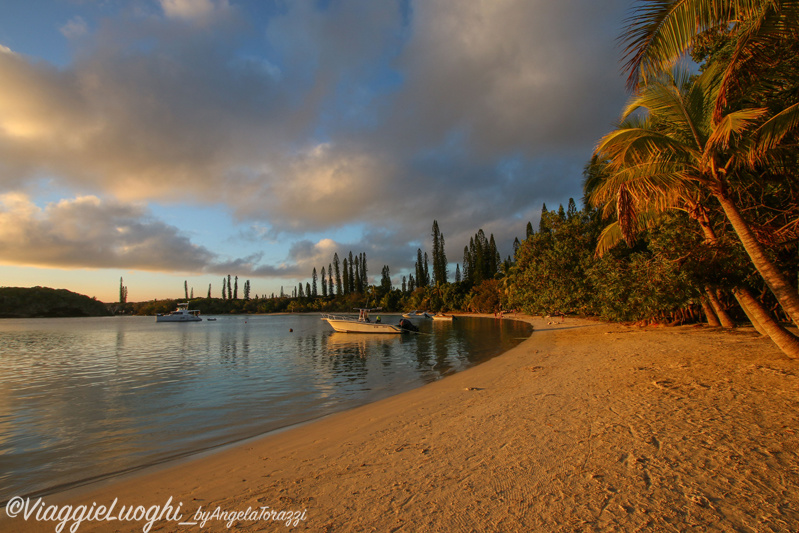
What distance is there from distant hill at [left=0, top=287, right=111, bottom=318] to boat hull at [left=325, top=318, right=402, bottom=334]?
452ft

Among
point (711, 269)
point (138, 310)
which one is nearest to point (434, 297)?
point (711, 269)

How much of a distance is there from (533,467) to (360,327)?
115ft

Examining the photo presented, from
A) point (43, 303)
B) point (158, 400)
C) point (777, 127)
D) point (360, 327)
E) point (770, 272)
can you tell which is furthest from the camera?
point (43, 303)

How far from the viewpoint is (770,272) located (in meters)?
7.59

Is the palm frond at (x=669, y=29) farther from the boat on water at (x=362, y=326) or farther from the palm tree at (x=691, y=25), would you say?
the boat on water at (x=362, y=326)

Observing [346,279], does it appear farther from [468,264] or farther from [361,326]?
[361,326]

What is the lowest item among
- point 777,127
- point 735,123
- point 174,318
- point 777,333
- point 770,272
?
point 174,318

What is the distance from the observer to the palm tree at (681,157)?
784cm

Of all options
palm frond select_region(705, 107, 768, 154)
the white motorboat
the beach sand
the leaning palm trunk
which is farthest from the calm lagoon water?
the white motorboat

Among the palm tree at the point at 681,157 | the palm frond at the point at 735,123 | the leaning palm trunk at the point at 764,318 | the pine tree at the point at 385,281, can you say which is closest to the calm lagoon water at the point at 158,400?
the palm tree at the point at 681,157

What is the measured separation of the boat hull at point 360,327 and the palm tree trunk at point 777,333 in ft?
94.0

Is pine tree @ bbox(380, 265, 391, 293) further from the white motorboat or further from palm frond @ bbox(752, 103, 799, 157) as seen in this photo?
palm frond @ bbox(752, 103, 799, 157)

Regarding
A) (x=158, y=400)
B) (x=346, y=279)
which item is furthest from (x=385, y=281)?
(x=158, y=400)

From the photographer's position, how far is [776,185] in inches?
396
